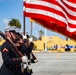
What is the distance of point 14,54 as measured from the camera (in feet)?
21.4

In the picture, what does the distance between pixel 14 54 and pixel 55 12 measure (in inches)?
48.9

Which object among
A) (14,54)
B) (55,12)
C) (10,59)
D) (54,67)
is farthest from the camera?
(54,67)

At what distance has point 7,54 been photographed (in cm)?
638

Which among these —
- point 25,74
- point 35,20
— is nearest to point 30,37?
point 35,20

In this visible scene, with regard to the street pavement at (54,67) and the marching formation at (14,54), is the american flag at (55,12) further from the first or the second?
the street pavement at (54,67)

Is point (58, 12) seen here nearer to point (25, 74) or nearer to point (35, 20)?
point (35, 20)

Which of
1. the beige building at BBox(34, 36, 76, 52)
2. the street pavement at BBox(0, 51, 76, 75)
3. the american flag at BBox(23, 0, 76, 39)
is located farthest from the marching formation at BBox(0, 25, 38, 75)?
the beige building at BBox(34, 36, 76, 52)

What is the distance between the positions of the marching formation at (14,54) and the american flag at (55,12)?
0.59 meters

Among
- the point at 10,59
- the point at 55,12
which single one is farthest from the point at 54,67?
the point at 10,59

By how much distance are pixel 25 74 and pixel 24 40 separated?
680mm

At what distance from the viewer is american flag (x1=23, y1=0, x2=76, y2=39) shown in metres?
7.10

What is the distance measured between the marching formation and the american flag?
588 millimetres

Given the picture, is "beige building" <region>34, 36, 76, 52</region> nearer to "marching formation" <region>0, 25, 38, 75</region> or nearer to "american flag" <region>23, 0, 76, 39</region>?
"american flag" <region>23, 0, 76, 39</region>

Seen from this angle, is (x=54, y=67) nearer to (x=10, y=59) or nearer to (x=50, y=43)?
(x=10, y=59)
